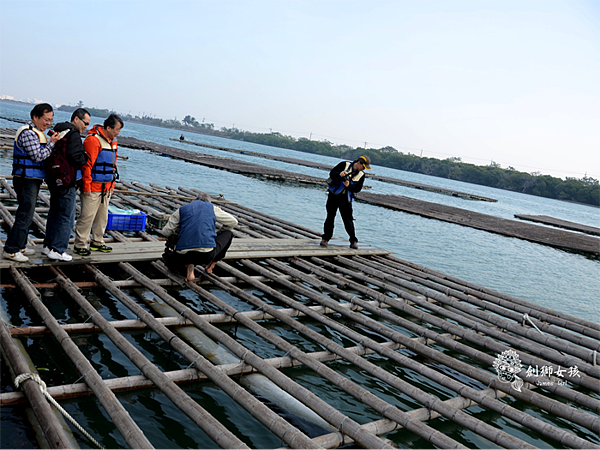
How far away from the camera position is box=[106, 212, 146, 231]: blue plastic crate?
8.30 metres

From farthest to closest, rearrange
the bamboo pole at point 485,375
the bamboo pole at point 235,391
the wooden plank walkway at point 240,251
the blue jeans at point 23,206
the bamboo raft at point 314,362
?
the wooden plank walkway at point 240,251
the blue jeans at point 23,206
the bamboo pole at point 485,375
the bamboo raft at point 314,362
the bamboo pole at point 235,391

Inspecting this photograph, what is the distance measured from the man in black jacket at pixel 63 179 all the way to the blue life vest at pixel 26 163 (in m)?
0.11

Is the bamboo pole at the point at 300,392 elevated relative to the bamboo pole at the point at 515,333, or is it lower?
lower

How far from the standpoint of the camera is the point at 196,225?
5828mm

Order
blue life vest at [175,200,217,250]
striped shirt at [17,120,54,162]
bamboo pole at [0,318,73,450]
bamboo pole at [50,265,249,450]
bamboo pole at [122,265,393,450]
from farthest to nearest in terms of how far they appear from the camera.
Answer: blue life vest at [175,200,217,250] → striped shirt at [17,120,54,162] → bamboo pole at [122,265,393,450] → bamboo pole at [50,265,249,450] → bamboo pole at [0,318,73,450]

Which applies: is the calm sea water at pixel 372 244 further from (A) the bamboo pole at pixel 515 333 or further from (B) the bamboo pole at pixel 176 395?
(A) the bamboo pole at pixel 515 333

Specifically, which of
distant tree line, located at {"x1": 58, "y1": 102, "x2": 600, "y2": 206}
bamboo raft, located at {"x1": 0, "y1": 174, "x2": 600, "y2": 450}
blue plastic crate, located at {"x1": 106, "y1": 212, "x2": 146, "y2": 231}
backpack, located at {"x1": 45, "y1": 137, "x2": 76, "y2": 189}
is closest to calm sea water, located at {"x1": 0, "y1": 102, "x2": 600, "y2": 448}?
bamboo raft, located at {"x1": 0, "y1": 174, "x2": 600, "y2": 450}

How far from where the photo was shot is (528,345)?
5.94 m

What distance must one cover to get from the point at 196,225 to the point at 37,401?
305 cm

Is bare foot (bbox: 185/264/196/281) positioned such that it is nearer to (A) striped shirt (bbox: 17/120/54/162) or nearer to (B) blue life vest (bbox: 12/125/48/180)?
(B) blue life vest (bbox: 12/125/48/180)

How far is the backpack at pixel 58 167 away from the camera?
17.8ft

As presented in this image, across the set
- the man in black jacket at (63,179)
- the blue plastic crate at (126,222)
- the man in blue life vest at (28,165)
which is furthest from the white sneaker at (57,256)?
the blue plastic crate at (126,222)

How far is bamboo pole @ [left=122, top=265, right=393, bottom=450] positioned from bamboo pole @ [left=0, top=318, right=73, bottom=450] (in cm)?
175

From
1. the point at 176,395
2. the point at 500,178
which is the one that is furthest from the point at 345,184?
the point at 500,178
